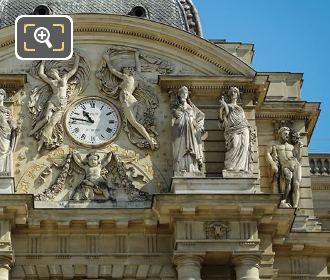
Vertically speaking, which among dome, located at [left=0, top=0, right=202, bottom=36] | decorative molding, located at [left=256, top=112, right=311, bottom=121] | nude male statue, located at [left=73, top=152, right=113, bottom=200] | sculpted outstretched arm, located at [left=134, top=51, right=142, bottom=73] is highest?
dome, located at [left=0, top=0, right=202, bottom=36]

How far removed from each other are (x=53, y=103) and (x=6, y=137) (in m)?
1.25

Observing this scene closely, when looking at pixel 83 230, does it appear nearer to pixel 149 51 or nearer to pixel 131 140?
pixel 131 140

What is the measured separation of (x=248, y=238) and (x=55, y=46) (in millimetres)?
7481

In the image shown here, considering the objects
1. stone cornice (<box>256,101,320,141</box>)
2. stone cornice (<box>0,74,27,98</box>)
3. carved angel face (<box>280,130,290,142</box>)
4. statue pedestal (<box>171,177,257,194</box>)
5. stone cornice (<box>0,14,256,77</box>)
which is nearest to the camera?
statue pedestal (<box>171,177,257,194</box>)

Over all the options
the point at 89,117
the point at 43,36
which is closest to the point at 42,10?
the point at 89,117

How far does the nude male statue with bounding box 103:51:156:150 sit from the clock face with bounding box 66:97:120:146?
29 centimetres

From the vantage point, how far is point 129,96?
2220 cm

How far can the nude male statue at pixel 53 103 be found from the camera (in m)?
21.8

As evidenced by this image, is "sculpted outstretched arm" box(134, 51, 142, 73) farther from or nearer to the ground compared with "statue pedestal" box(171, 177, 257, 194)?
farther from the ground

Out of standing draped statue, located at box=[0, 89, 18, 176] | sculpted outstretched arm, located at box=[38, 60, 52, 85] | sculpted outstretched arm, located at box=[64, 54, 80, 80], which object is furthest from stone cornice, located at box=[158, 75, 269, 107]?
standing draped statue, located at box=[0, 89, 18, 176]

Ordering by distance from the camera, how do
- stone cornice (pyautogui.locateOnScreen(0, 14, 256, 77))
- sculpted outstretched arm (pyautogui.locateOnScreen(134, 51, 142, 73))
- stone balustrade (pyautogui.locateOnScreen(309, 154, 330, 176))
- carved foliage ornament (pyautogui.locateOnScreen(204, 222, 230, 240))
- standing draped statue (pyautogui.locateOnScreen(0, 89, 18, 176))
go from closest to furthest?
carved foliage ornament (pyautogui.locateOnScreen(204, 222, 230, 240)), standing draped statue (pyautogui.locateOnScreen(0, 89, 18, 176)), stone cornice (pyautogui.locateOnScreen(0, 14, 256, 77)), sculpted outstretched arm (pyautogui.locateOnScreen(134, 51, 142, 73)), stone balustrade (pyautogui.locateOnScreen(309, 154, 330, 176))

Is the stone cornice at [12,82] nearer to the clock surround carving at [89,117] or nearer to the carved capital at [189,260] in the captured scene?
the clock surround carving at [89,117]

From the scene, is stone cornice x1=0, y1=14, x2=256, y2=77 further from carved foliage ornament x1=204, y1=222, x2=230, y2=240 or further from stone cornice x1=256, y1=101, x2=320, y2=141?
carved foliage ornament x1=204, y1=222, x2=230, y2=240

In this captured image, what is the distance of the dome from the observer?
82.2 feet
